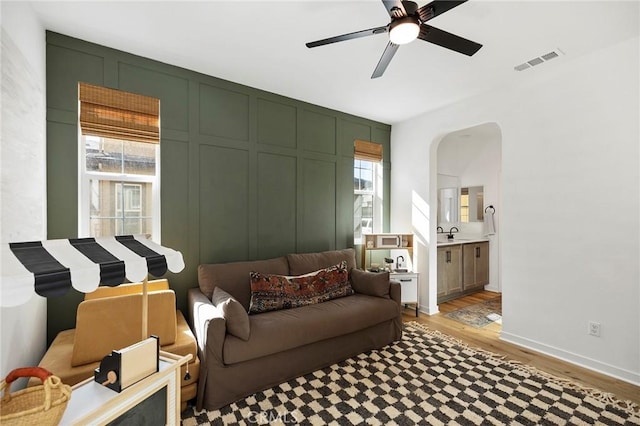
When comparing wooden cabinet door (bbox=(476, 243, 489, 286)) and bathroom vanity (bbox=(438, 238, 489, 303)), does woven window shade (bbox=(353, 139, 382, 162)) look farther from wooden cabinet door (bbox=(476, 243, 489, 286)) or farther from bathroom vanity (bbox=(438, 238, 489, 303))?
wooden cabinet door (bbox=(476, 243, 489, 286))

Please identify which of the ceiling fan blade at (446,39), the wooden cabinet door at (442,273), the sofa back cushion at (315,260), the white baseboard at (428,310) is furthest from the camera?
the wooden cabinet door at (442,273)

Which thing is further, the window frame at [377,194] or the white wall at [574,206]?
the window frame at [377,194]

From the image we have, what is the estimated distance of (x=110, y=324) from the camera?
6.32 feet

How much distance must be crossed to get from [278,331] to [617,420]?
2376 mm

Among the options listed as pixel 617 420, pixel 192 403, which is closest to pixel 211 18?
pixel 192 403

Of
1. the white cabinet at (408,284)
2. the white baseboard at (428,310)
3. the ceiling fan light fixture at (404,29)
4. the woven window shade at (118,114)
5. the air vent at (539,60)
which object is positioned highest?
the air vent at (539,60)

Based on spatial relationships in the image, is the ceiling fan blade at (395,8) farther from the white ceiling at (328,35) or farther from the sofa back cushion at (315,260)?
the sofa back cushion at (315,260)

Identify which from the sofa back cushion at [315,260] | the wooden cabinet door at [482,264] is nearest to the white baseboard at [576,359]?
the sofa back cushion at [315,260]

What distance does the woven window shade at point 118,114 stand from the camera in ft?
8.49

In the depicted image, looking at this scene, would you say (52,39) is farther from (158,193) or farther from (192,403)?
(192,403)

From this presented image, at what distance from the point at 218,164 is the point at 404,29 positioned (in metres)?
2.22

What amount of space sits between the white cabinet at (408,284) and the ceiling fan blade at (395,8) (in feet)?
9.98

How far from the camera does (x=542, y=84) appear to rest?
3.07 meters

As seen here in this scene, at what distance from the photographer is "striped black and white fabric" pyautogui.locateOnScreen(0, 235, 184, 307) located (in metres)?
1.09
